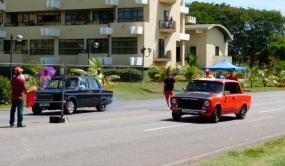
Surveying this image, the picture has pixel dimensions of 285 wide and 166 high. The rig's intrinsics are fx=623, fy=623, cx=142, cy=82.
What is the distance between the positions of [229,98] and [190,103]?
6.08ft

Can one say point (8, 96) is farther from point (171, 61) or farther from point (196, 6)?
point (196, 6)

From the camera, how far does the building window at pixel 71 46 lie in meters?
68.3

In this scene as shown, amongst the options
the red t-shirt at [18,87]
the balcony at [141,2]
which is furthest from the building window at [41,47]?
the red t-shirt at [18,87]

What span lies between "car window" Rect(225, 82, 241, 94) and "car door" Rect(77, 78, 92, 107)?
6386mm

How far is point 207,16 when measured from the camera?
105 meters

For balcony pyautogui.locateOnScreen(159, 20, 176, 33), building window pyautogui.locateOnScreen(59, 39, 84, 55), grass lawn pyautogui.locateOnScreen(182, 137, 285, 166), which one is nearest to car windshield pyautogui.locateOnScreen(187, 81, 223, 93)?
grass lawn pyautogui.locateOnScreen(182, 137, 285, 166)

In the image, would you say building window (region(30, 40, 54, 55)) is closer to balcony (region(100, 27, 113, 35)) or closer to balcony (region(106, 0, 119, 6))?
balcony (region(100, 27, 113, 35))

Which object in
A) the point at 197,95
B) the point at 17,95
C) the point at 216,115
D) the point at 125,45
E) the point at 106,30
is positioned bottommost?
the point at 216,115

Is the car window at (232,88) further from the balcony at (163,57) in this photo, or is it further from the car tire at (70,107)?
the balcony at (163,57)

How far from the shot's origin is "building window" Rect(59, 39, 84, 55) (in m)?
68.3

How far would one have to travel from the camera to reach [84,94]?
26438 millimetres

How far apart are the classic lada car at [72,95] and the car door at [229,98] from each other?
240 inches

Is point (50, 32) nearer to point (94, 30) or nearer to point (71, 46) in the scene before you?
point (71, 46)

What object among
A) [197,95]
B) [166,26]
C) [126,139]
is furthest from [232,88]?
[166,26]
